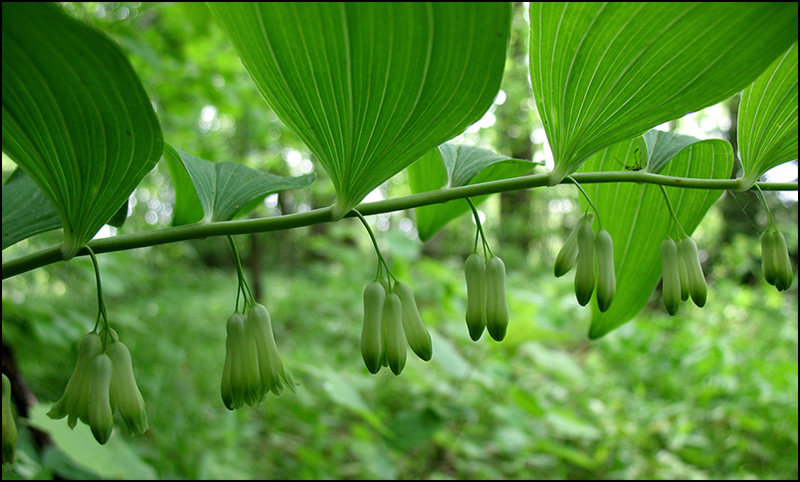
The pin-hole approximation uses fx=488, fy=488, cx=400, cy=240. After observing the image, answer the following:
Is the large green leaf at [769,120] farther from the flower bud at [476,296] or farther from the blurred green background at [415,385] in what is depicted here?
the flower bud at [476,296]

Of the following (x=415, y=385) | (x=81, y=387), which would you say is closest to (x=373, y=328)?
(x=81, y=387)

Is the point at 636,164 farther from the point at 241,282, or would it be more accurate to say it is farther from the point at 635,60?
the point at 241,282

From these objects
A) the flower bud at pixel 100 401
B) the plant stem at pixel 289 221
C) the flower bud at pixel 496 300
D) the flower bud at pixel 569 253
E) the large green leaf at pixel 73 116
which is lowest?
the flower bud at pixel 100 401

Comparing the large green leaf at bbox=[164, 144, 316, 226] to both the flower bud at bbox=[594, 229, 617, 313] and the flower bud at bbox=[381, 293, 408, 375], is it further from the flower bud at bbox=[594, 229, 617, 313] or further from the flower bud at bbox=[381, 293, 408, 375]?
the flower bud at bbox=[594, 229, 617, 313]

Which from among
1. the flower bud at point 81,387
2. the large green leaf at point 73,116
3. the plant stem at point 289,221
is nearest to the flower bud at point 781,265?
the plant stem at point 289,221

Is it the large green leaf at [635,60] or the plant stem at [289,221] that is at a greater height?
the large green leaf at [635,60]

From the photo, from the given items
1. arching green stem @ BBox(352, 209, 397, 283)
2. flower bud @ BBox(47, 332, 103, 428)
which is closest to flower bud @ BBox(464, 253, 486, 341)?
arching green stem @ BBox(352, 209, 397, 283)

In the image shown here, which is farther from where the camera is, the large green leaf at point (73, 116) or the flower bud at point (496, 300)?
the flower bud at point (496, 300)
